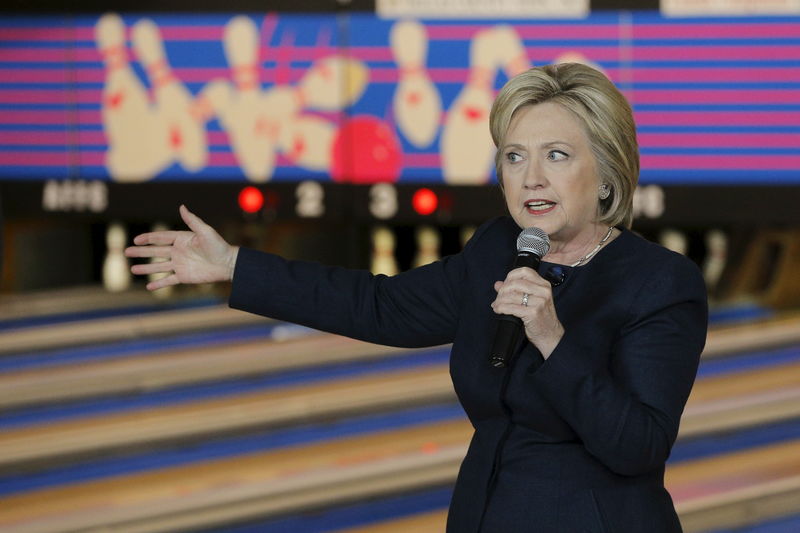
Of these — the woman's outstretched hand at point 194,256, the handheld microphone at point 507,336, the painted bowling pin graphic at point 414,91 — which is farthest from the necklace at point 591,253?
the painted bowling pin graphic at point 414,91

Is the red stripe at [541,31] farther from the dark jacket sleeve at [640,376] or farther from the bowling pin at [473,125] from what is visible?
the dark jacket sleeve at [640,376]

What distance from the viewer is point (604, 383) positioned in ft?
3.63

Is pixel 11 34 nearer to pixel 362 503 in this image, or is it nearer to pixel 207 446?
pixel 207 446

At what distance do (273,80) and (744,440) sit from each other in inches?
76.2

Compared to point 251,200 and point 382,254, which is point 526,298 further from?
point 382,254

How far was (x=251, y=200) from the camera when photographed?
4.25 metres

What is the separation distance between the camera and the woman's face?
121 centimetres

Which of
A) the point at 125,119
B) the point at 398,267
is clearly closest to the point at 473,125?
the point at 398,267

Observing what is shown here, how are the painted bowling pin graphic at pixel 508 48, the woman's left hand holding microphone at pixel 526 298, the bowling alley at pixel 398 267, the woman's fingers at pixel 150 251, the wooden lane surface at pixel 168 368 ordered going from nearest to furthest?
the woman's left hand holding microphone at pixel 526 298, the bowling alley at pixel 398 267, the woman's fingers at pixel 150 251, the wooden lane surface at pixel 168 368, the painted bowling pin graphic at pixel 508 48

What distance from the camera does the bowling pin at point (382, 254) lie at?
4508 mm

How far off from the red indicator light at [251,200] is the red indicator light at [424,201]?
1.65 ft

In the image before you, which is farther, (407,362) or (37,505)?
(407,362)

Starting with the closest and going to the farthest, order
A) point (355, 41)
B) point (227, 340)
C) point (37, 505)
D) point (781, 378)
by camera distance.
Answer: point (37, 505) → point (781, 378) → point (227, 340) → point (355, 41)

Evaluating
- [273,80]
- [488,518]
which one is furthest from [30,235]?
[488,518]
